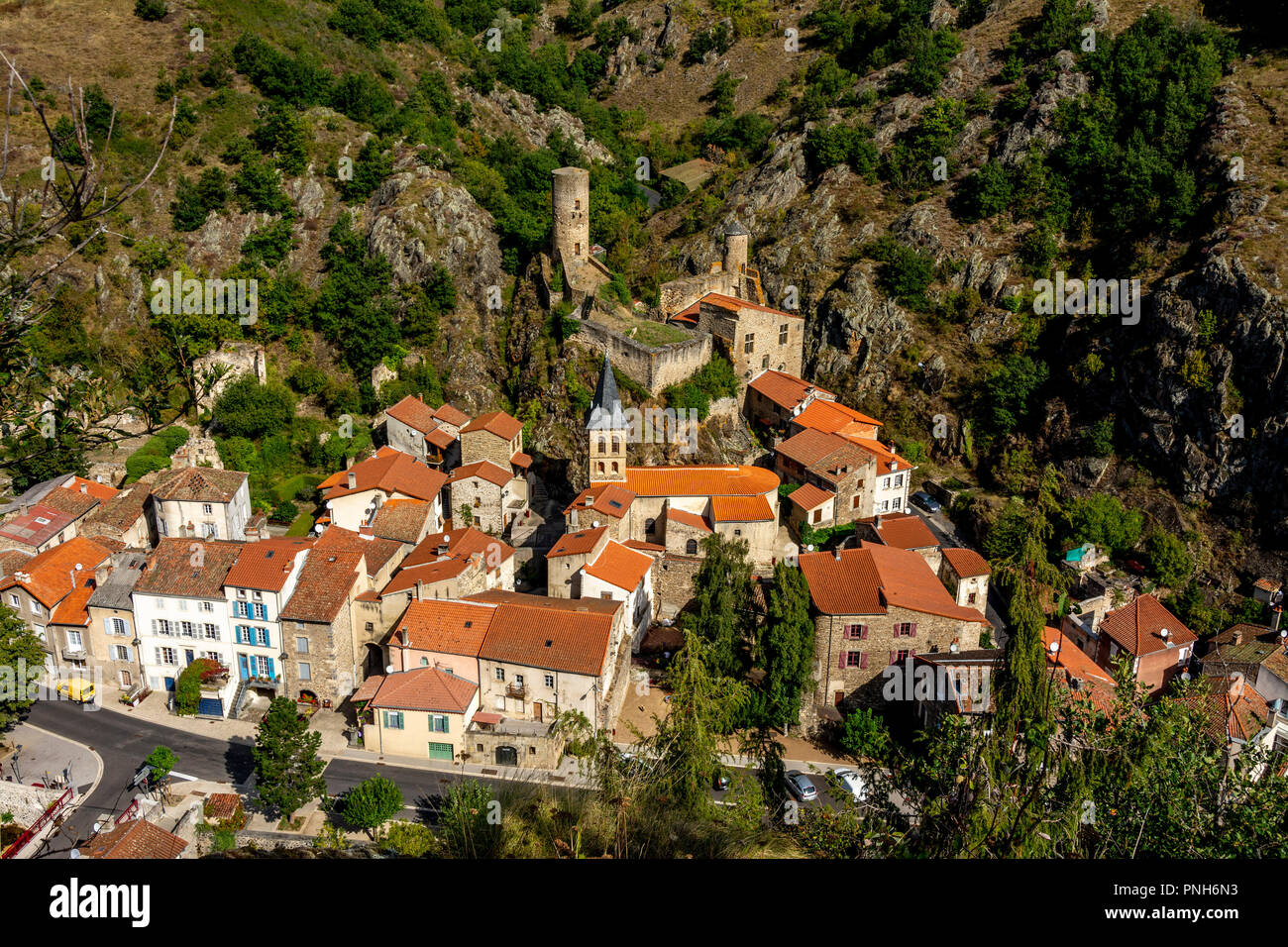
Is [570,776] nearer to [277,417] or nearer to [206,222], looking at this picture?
[277,417]

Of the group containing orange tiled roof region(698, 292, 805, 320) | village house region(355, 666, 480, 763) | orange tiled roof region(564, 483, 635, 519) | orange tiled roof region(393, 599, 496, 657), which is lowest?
village house region(355, 666, 480, 763)

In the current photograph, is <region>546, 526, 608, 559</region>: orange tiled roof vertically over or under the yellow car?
over

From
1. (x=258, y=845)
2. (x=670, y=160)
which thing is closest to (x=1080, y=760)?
(x=258, y=845)

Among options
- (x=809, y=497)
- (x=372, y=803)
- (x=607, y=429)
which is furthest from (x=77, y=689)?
(x=809, y=497)

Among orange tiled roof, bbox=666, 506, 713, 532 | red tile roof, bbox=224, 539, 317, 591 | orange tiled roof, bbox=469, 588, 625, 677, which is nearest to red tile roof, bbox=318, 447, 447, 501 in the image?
red tile roof, bbox=224, 539, 317, 591

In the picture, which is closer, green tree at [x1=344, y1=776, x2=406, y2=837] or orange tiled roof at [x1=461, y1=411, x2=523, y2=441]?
green tree at [x1=344, y1=776, x2=406, y2=837]

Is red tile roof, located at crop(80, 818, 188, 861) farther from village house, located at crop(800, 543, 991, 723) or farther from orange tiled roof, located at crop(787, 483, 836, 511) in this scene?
orange tiled roof, located at crop(787, 483, 836, 511)

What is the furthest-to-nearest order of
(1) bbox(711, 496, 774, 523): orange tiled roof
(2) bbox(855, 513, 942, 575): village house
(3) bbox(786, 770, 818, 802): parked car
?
(2) bbox(855, 513, 942, 575): village house < (1) bbox(711, 496, 774, 523): orange tiled roof < (3) bbox(786, 770, 818, 802): parked car

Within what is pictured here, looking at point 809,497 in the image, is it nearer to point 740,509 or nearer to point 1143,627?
point 740,509
